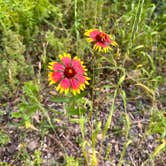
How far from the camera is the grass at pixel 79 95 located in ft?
6.38

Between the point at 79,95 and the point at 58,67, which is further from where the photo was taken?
the point at 79,95

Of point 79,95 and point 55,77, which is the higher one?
point 55,77

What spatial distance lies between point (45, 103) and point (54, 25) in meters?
0.57

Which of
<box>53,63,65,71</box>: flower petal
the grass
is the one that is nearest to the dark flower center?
the grass

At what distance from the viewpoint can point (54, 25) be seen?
2436 millimetres

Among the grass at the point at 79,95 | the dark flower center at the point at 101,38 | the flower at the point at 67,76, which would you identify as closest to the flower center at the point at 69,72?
the flower at the point at 67,76

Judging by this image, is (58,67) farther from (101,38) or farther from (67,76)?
(101,38)

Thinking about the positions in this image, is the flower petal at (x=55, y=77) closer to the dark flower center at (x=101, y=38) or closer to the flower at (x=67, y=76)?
the flower at (x=67, y=76)

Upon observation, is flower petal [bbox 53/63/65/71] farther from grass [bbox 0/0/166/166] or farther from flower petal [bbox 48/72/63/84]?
grass [bbox 0/0/166/166]

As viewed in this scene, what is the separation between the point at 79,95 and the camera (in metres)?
1.90

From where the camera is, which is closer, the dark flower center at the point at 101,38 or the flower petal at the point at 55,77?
the flower petal at the point at 55,77

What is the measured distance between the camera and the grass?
1945 millimetres

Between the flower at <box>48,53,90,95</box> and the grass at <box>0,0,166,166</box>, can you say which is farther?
the grass at <box>0,0,166,166</box>

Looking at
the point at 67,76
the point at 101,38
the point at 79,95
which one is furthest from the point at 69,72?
the point at 101,38
